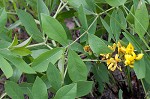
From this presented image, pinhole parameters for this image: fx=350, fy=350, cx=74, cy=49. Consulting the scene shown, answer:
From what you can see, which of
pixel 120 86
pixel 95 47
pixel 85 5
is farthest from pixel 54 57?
pixel 120 86

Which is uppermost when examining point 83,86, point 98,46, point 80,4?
point 80,4

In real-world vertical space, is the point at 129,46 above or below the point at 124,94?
above

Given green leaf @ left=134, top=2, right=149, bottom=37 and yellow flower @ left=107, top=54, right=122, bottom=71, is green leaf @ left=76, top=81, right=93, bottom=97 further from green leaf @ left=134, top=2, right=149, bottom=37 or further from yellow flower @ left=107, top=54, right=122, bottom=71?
green leaf @ left=134, top=2, right=149, bottom=37

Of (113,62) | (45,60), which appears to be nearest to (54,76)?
(45,60)

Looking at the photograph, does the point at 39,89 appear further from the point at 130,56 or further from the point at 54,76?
the point at 130,56

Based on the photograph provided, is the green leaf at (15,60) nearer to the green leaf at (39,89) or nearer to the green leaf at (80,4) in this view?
the green leaf at (39,89)

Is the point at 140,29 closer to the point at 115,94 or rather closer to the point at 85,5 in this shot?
the point at 85,5

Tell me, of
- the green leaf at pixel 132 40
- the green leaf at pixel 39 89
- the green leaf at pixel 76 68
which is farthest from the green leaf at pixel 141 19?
the green leaf at pixel 39 89
